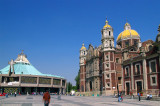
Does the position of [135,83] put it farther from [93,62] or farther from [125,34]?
[125,34]

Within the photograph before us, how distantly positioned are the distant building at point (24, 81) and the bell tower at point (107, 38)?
36565 millimetres

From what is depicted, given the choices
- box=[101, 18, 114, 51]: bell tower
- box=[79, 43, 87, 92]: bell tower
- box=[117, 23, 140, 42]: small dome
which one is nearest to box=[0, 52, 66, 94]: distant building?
box=[79, 43, 87, 92]: bell tower

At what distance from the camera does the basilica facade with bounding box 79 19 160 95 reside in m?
35.5

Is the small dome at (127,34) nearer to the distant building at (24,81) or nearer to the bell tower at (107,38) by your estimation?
the bell tower at (107,38)

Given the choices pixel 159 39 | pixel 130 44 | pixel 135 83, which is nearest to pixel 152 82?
pixel 135 83

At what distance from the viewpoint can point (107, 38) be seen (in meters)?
57.0

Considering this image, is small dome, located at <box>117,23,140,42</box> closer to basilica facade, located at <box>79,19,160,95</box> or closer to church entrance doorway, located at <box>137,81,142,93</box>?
basilica facade, located at <box>79,19,160,95</box>

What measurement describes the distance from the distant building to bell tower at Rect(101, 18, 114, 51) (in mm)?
36565

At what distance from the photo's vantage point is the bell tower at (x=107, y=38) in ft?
185

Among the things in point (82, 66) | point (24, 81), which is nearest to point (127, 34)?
point (82, 66)

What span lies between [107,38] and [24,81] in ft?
132

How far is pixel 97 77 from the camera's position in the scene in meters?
62.9

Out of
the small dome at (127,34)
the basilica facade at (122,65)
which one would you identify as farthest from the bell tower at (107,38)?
the small dome at (127,34)

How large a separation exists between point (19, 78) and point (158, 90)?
57.9 meters
